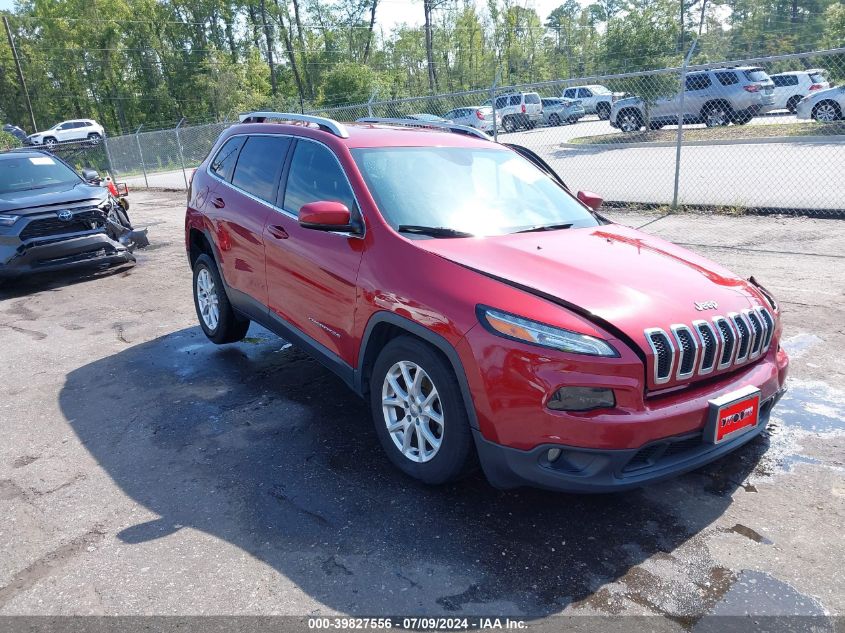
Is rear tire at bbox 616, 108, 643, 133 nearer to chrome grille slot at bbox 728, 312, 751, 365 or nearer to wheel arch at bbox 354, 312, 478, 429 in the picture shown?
chrome grille slot at bbox 728, 312, 751, 365

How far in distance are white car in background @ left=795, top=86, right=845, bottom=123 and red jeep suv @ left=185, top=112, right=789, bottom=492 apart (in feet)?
64.5

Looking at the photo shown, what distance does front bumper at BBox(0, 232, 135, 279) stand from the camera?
26.3 feet

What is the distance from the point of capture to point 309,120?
181 inches

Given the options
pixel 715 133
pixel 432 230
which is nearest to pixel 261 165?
pixel 432 230

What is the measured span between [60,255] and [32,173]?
5.76 ft

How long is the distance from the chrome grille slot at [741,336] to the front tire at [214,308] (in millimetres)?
3782

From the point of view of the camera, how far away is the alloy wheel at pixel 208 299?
18.7ft

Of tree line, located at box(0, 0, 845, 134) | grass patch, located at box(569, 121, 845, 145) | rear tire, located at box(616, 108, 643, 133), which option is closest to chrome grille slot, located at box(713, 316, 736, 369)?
grass patch, located at box(569, 121, 845, 145)

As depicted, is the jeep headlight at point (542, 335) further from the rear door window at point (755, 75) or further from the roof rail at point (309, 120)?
the rear door window at point (755, 75)

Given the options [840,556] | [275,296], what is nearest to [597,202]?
[275,296]

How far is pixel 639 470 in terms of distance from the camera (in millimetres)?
2818

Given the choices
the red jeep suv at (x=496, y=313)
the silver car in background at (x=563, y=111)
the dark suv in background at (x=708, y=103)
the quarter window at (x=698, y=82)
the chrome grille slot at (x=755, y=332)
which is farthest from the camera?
the silver car in background at (x=563, y=111)

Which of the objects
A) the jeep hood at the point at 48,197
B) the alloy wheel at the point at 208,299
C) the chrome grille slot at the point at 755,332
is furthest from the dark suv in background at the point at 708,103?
the chrome grille slot at the point at 755,332

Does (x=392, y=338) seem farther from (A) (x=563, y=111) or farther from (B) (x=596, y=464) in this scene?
(A) (x=563, y=111)
